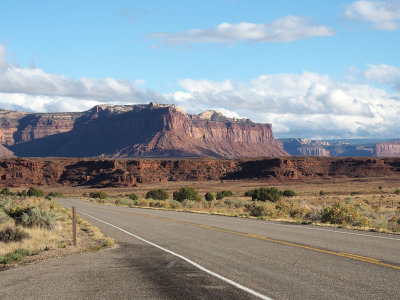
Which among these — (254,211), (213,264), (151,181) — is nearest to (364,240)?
(213,264)

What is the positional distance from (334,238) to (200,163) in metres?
110

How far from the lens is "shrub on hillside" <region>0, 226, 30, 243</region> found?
16.3 m

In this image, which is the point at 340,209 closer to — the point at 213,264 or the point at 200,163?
the point at 213,264

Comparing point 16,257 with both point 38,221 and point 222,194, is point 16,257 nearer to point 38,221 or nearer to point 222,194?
point 38,221

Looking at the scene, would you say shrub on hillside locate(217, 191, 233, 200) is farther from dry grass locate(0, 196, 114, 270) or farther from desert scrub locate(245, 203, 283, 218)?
dry grass locate(0, 196, 114, 270)

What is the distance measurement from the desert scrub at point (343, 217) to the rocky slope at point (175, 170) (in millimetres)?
85173

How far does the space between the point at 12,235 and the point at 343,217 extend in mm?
14142

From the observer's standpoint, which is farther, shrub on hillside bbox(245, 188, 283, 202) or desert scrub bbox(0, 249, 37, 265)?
shrub on hillside bbox(245, 188, 283, 202)

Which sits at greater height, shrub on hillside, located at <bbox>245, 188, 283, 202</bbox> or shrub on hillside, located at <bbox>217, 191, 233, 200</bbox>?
shrub on hillside, located at <bbox>245, 188, 283, 202</bbox>

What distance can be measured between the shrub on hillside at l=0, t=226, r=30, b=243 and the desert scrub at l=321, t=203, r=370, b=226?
13.4 metres

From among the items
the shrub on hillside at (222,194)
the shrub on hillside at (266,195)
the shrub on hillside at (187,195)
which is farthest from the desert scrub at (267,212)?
the shrub on hillside at (222,194)

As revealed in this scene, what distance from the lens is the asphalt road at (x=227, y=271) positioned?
788 cm

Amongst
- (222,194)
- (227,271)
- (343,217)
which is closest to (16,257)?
(227,271)

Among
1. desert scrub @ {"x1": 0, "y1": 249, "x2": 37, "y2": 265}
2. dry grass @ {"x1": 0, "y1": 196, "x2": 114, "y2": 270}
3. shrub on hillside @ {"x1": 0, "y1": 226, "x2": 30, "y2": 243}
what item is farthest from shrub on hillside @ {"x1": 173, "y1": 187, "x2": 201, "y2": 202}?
desert scrub @ {"x1": 0, "y1": 249, "x2": 37, "y2": 265}
